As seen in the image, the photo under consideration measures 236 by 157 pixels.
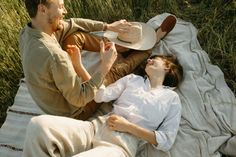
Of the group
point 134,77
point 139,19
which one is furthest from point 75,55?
point 139,19

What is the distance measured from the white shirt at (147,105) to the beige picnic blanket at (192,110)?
15cm

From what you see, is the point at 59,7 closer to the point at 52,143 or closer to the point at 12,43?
Answer: the point at 52,143

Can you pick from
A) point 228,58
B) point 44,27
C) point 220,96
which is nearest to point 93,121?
point 44,27

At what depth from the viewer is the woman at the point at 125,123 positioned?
3.02 metres

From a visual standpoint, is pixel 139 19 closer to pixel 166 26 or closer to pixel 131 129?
pixel 166 26

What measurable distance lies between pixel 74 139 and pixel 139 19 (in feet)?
6.34

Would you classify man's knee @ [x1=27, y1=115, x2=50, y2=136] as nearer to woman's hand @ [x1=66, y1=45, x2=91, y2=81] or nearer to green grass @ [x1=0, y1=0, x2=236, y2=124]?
woman's hand @ [x1=66, y1=45, x2=91, y2=81]

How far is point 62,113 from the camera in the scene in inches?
136

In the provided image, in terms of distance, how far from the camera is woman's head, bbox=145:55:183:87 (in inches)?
145

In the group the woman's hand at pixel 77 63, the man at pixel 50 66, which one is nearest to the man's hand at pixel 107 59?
the man at pixel 50 66

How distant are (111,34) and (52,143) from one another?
145cm

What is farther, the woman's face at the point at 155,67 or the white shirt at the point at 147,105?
the woman's face at the point at 155,67

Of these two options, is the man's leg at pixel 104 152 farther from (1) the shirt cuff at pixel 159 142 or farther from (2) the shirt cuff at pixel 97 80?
(2) the shirt cuff at pixel 97 80

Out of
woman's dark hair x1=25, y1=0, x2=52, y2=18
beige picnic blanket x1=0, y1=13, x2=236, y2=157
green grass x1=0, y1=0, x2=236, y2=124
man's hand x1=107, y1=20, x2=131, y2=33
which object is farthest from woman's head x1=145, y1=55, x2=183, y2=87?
woman's dark hair x1=25, y1=0, x2=52, y2=18
